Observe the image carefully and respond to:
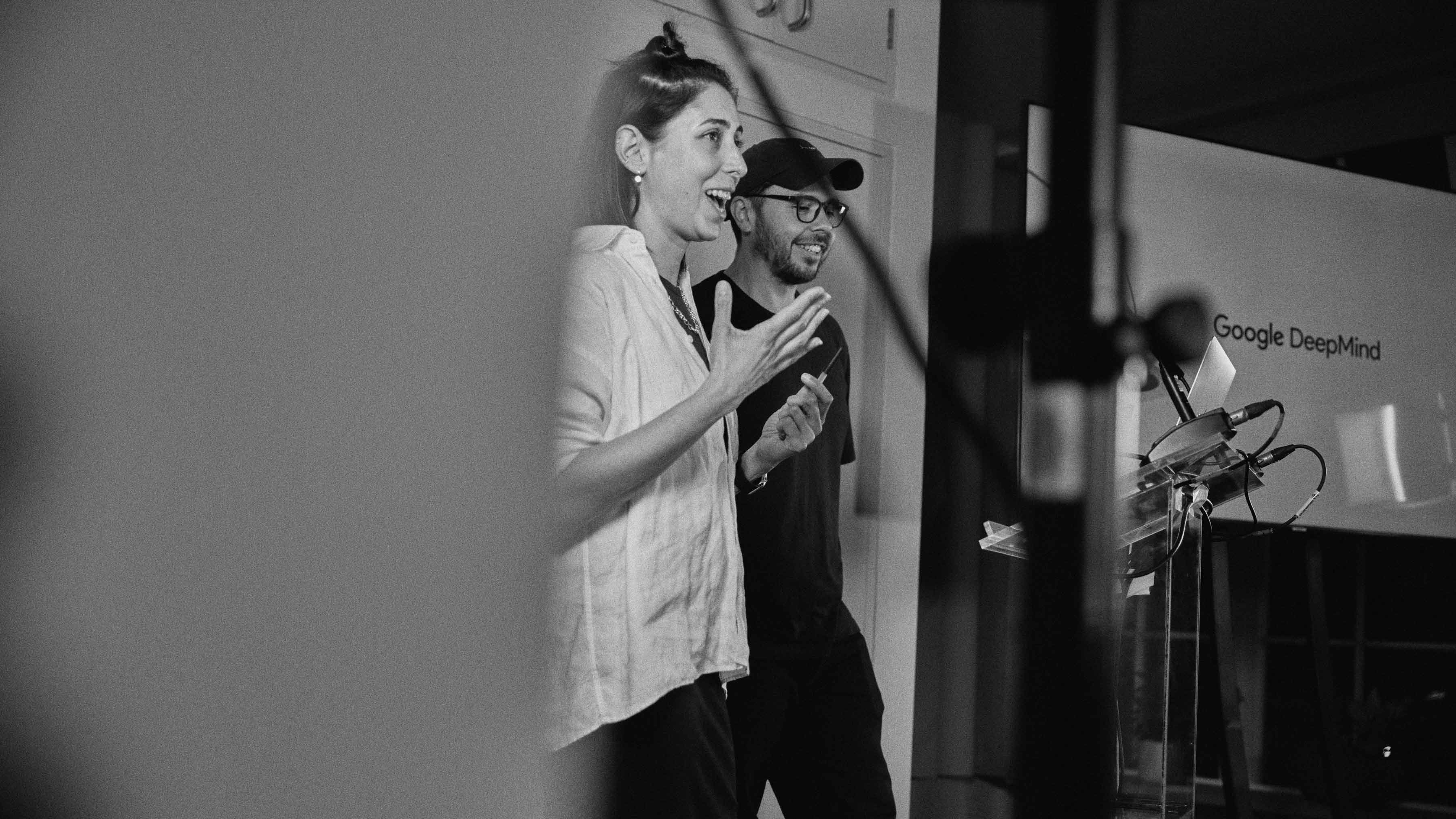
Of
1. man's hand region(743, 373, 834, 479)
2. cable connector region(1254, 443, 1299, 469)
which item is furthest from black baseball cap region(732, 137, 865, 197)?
cable connector region(1254, 443, 1299, 469)

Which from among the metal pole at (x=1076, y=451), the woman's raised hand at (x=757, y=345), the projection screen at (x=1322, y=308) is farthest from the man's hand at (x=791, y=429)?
the metal pole at (x=1076, y=451)

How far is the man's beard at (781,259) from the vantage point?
6.04ft

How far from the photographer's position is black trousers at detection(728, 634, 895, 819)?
179 cm

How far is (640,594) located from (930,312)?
0.81 meters

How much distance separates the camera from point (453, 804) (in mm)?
1375

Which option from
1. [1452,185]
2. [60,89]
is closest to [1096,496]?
[60,89]

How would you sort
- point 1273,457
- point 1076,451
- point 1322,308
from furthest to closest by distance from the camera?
point 1322,308, point 1273,457, point 1076,451

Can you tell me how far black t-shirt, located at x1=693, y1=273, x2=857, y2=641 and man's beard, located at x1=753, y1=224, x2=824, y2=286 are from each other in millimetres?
63

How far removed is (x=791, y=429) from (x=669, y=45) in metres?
0.58

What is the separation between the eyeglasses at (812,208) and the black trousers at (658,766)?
2.30 ft

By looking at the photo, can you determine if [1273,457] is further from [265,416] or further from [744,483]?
[265,416]

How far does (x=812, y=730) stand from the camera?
1883 mm

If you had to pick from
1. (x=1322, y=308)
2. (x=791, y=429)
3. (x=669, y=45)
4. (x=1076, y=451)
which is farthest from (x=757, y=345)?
(x=1322, y=308)

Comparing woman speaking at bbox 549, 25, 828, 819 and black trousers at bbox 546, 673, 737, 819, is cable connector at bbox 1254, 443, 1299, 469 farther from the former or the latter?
black trousers at bbox 546, 673, 737, 819
